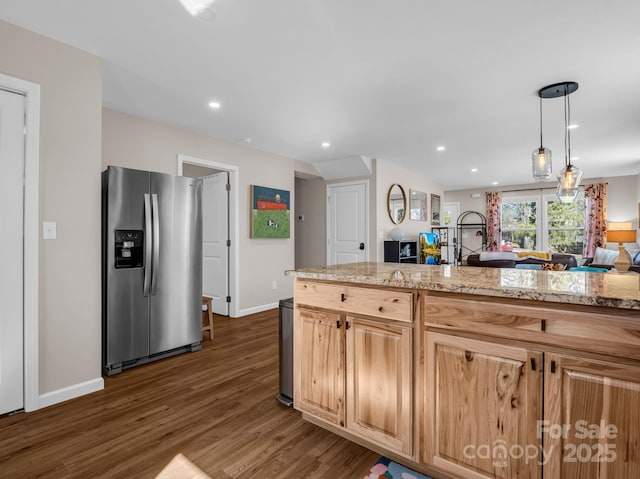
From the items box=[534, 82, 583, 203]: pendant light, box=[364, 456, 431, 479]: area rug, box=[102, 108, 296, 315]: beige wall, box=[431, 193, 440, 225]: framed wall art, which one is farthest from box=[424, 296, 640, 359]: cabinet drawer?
box=[431, 193, 440, 225]: framed wall art

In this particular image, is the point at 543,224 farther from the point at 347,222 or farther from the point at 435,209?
the point at 347,222

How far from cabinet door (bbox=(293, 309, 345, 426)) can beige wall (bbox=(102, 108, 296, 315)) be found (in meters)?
2.80

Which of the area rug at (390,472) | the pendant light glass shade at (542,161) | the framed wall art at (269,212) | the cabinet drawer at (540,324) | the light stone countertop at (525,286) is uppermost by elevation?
the pendant light glass shade at (542,161)

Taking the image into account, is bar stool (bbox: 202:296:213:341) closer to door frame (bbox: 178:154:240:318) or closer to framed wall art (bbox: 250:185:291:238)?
door frame (bbox: 178:154:240:318)

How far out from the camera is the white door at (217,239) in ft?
15.3

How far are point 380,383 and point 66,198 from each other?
240 cm

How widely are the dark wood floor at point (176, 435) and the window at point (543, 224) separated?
8296mm

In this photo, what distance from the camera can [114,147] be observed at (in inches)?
134

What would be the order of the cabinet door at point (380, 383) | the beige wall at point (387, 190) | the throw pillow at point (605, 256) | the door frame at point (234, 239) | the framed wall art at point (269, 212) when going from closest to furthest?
the cabinet door at point (380, 383)
the door frame at point (234, 239)
the framed wall art at point (269, 212)
the beige wall at point (387, 190)
the throw pillow at point (605, 256)

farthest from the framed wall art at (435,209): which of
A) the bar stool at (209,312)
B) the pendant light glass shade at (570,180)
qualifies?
the bar stool at (209,312)

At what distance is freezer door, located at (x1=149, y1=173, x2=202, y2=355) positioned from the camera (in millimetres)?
3014

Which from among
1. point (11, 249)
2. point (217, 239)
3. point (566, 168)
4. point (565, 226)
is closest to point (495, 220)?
point (565, 226)

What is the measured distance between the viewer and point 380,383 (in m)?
1.61

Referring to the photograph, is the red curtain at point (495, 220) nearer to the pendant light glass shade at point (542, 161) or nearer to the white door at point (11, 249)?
the pendant light glass shade at point (542, 161)
